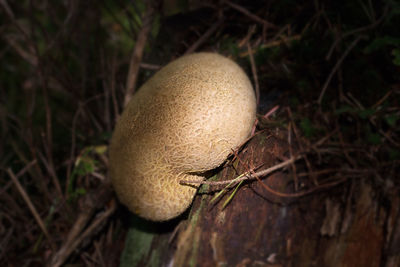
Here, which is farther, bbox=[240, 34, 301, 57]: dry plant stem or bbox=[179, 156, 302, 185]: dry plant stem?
bbox=[240, 34, 301, 57]: dry plant stem

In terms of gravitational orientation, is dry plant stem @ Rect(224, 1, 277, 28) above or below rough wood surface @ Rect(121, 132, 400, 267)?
above

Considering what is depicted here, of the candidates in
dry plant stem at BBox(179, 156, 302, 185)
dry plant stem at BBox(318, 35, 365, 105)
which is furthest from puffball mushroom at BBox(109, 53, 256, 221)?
dry plant stem at BBox(318, 35, 365, 105)

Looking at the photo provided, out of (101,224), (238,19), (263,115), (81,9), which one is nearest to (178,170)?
(263,115)

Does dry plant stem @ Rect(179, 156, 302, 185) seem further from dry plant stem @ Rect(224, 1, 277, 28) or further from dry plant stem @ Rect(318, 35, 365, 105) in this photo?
dry plant stem @ Rect(224, 1, 277, 28)

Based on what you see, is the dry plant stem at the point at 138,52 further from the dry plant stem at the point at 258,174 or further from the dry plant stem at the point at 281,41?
the dry plant stem at the point at 258,174

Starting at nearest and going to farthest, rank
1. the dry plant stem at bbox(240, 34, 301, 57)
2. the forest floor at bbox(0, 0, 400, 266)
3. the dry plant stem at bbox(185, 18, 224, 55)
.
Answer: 1. the forest floor at bbox(0, 0, 400, 266)
2. the dry plant stem at bbox(240, 34, 301, 57)
3. the dry plant stem at bbox(185, 18, 224, 55)

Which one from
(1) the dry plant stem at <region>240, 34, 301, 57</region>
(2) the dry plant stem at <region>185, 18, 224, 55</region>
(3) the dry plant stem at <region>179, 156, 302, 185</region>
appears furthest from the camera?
(2) the dry plant stem at <region>185, 18, 224, 55</region>

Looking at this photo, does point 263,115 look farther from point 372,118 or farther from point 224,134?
point 372,118
